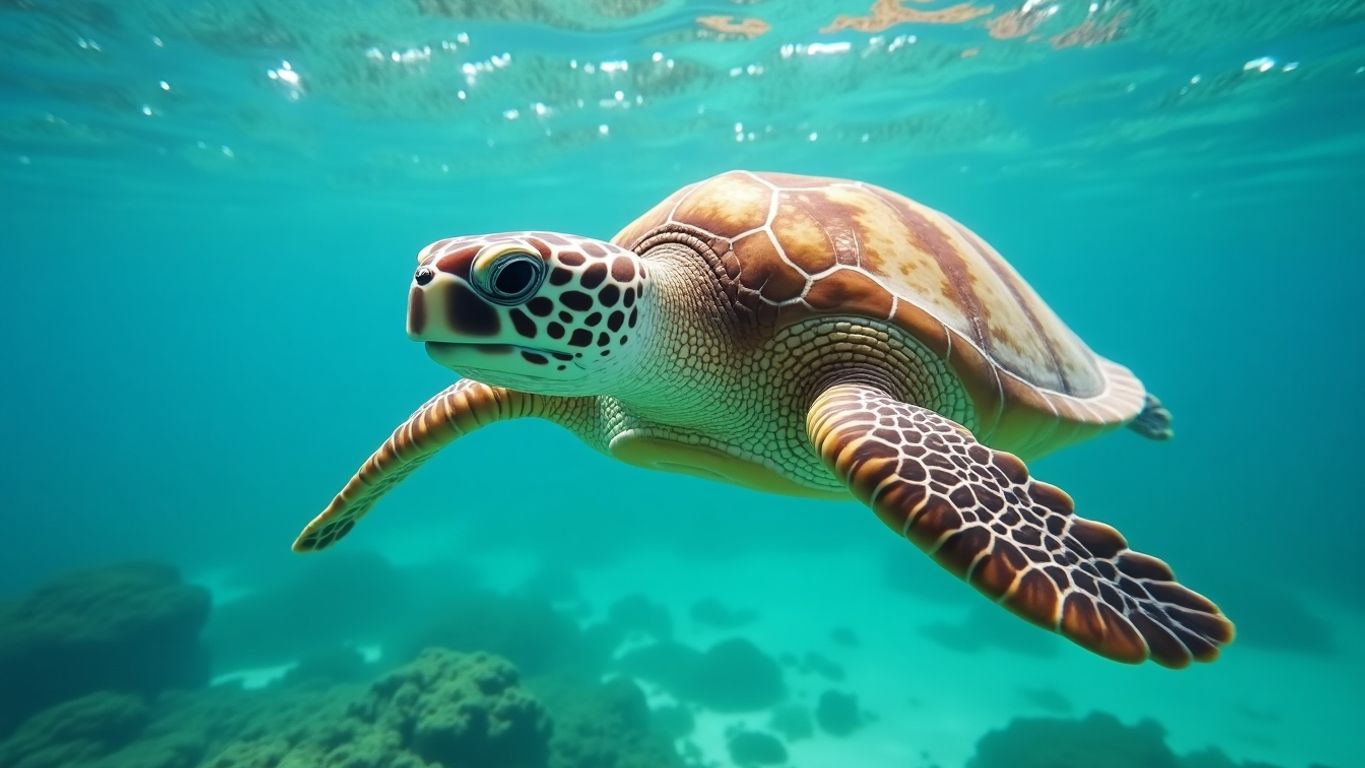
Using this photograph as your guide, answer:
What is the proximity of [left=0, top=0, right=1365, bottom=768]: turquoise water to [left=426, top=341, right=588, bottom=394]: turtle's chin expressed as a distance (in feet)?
16.6

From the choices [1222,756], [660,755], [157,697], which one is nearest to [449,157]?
[157,697]

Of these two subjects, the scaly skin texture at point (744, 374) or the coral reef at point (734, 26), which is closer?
the scaly skin texture at point (744, 374)

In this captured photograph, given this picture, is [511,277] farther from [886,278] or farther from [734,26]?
[734,26]

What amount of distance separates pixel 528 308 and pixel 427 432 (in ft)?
4.81

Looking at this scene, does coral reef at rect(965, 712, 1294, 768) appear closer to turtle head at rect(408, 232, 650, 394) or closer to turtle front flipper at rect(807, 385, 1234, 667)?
turtle front flipper at rect(807, 385, 1234, 667)

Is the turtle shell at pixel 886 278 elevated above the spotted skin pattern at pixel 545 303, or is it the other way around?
the turtle shell at pixel 886 278

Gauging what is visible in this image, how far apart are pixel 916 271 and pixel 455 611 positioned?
12708 millimetres

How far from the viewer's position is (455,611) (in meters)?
12.9

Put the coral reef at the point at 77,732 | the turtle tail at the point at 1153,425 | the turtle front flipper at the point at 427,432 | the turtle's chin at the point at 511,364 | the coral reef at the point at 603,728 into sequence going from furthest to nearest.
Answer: the coral reef at the point at 603,728, the coral reef at the point at 77,732, the turtle tail at the point at 1153,425, the turtle front flipper at the point at 427,432, the turtle's chin at the point at 511,364

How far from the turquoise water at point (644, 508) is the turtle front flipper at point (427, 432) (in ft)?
11.4

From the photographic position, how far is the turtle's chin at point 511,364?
183cm

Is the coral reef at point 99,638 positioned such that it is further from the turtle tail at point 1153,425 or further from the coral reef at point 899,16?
the coral reef at point 899,16

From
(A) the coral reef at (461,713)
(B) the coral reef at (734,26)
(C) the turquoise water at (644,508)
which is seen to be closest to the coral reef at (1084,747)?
(C) the turquoise water at (644,508)

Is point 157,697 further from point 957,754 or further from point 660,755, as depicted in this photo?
point 957,754
